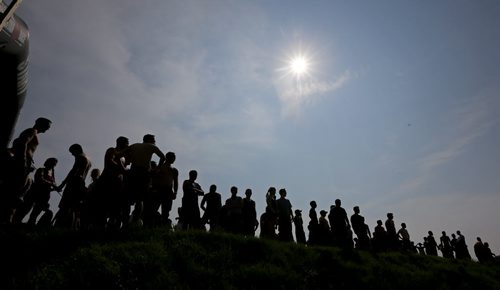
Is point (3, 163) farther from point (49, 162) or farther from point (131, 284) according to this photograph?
point (131, 284)

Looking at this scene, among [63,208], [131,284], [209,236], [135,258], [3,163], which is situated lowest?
[131,284]

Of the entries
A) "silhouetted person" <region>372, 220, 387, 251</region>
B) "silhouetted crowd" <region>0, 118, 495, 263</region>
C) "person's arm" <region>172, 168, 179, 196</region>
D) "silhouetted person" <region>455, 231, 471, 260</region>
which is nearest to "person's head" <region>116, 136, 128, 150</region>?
"silhouetted crowd" <region>0, 118, 495, 263</region>

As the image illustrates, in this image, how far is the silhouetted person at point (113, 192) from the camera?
→ 293 inches

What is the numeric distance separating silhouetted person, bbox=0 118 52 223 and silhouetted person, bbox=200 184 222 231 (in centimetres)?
528

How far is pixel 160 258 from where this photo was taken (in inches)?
243

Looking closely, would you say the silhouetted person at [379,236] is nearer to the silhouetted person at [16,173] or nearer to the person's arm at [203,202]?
the person's arm at [203,202]

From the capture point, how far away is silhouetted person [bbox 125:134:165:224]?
25.5ft

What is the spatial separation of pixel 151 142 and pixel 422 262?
10360 millimetres

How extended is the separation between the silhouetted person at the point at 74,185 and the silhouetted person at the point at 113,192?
512 mm

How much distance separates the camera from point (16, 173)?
261 inches

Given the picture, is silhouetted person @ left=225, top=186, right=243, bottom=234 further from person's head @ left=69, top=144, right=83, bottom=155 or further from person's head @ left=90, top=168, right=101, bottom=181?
person's head @ left=69, top=144, right=83, bottom=155

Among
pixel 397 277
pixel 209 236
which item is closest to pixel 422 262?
pixel 397 277

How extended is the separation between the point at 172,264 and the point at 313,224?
29.1 ft

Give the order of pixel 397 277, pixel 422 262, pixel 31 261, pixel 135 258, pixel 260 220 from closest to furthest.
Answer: pixel 31 261 < pixel 135 258 < pixel 397 277 < pixel 422 262 < pixel 260 220
